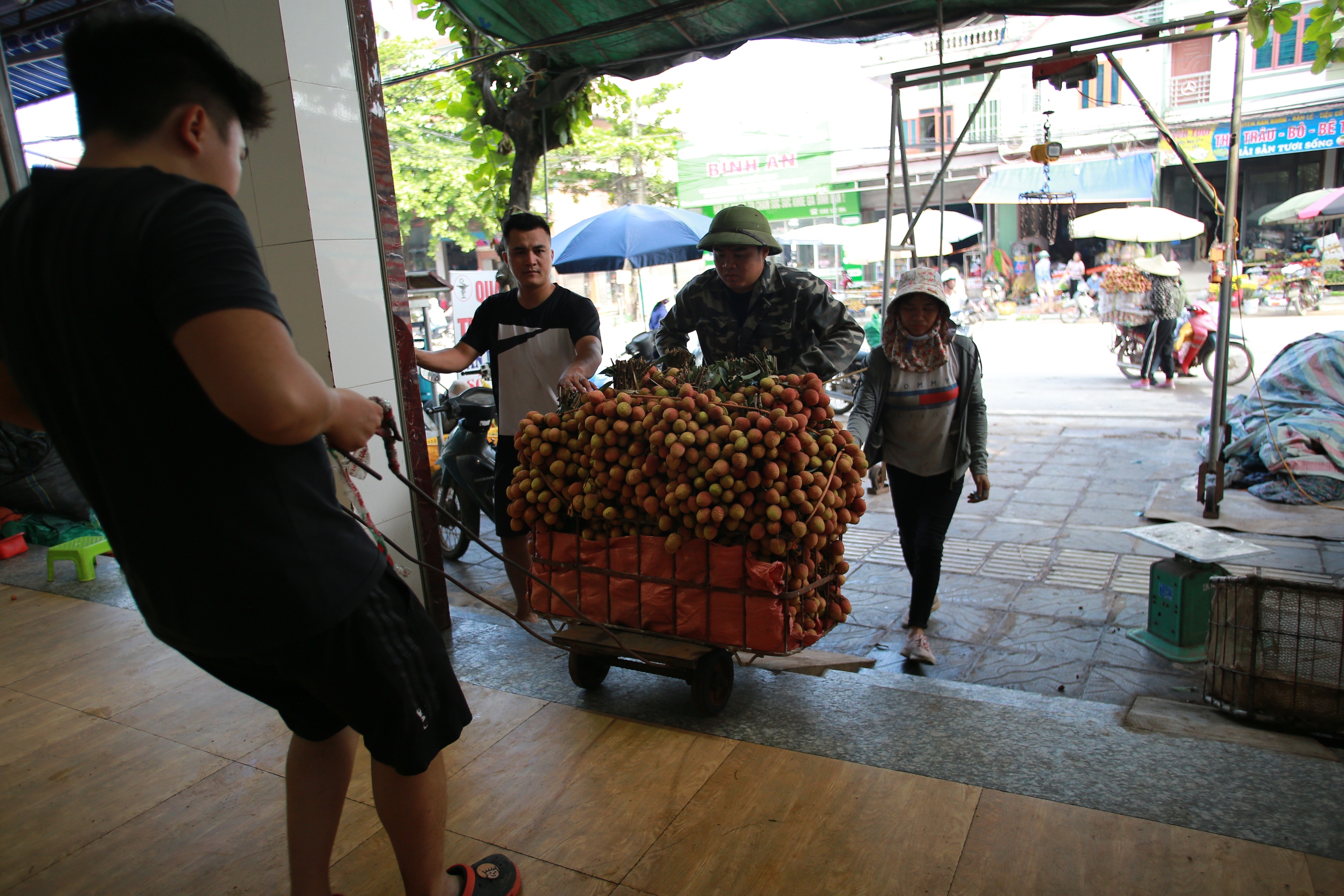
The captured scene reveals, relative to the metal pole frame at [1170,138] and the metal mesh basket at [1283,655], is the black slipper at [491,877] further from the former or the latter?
the metal pole frame at [1170,138]

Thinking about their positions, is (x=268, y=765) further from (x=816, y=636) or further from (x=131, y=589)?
(x=816, y=636)

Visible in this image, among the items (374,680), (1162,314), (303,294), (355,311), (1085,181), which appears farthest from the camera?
(1085,181)

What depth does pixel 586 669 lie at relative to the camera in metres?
3.21

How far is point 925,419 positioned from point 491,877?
2.73 meters

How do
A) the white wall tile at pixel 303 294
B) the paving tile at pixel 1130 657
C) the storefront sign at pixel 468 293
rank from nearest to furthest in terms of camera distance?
the white wall tile at pixel 303 294, the paving tile at pixel 1130 657, the storefront sign at pixel 468 293

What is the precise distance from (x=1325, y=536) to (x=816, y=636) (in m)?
4.57

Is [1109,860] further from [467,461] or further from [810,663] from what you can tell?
[467,461]

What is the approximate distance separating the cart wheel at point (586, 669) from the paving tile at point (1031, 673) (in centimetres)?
176

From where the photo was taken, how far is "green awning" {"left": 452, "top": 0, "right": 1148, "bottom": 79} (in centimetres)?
463

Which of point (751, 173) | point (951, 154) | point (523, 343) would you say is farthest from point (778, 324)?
point (751, 173)

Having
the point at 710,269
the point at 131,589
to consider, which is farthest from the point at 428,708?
the point at 710,269

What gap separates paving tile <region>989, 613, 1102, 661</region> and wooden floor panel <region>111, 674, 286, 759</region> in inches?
132

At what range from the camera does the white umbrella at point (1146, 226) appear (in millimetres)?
13164

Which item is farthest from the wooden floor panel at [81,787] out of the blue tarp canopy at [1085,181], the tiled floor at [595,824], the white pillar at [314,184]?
the blue tarp canopy at [1085,181]
